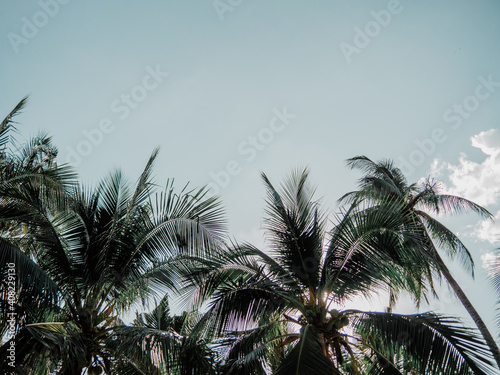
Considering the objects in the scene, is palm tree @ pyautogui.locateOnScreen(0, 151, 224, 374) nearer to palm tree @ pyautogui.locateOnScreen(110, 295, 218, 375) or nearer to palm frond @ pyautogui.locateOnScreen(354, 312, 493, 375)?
palm tree @ pyautogui.locateOnScreen(110, 295, 218, 375)

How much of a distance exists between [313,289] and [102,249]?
411cm

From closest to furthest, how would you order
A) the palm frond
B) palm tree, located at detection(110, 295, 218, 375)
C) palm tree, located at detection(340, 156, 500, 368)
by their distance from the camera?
the palm frond
palm tree, located at detection(110, 295, 218, 375)
palm tree, located at detection(340, 156, 500, 368)

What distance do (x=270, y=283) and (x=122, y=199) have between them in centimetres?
369

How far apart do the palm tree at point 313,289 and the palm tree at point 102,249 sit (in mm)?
630

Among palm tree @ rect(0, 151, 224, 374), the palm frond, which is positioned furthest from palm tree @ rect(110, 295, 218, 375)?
the palm frond

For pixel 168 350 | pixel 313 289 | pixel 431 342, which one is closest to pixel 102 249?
pixel 168 350

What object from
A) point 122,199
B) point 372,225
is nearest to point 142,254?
point 122,199

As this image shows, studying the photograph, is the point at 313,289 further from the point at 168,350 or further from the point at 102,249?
the point at 102,249

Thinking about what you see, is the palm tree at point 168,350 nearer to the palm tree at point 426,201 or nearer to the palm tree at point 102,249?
the palm tree at point 102,249

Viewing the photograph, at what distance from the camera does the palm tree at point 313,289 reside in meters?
6.17

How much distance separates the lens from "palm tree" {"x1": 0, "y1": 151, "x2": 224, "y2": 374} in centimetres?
662

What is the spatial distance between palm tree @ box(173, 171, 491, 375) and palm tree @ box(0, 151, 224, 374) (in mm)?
630

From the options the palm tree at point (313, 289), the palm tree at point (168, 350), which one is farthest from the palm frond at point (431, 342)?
the palm tree at point (168, 350)

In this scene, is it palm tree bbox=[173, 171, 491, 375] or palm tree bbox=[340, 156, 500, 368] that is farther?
palm tree bbox=[340, 156, 500, 368]
